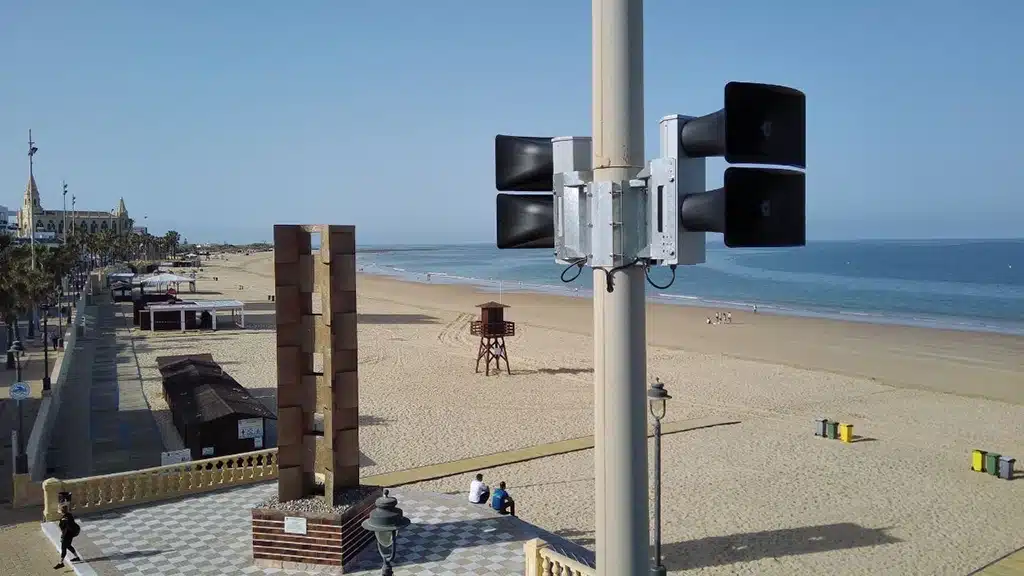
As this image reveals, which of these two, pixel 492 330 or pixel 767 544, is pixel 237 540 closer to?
pixel 767 544

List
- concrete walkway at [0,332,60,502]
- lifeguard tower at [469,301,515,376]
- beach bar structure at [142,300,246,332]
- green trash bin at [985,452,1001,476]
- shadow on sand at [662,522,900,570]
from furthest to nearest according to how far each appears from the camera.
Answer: beach bar structure at [142,300,246,332] < lifeguard tower at [469,301,515,376] < green trash bin at [985,452,1001,476] < concrete walkway at [0,332,60,502] < shadow on sand at [662,522,900,570]

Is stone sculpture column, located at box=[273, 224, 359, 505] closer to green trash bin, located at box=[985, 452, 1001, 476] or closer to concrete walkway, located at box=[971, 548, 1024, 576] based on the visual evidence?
concrete walkway, located at box=[971, 548, 1024, 576]

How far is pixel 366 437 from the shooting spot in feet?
71.4

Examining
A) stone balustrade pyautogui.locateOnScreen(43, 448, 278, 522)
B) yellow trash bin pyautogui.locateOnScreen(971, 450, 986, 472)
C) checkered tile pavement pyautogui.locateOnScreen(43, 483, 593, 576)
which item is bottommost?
yellow trash bin pyautogui.locateOnScreen(971, 450, 986, 472)

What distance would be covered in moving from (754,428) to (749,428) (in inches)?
5.7

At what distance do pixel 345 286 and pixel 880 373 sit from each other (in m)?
28.6

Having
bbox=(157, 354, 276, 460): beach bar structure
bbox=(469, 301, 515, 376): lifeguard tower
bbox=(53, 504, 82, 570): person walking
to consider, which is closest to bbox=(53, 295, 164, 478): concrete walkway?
bbox=(157, 354, 276, 460): beach bar structure

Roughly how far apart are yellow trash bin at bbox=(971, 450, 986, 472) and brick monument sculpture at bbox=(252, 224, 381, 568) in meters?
14.8

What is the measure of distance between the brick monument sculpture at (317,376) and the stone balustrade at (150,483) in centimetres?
390

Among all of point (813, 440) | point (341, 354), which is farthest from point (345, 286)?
point (813, 440)

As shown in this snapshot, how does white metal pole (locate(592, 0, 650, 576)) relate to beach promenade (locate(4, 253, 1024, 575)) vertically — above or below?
above

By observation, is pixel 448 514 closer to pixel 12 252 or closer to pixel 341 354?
pixel 341 354

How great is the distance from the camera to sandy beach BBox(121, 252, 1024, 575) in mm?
14688

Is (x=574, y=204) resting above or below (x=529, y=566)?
above
